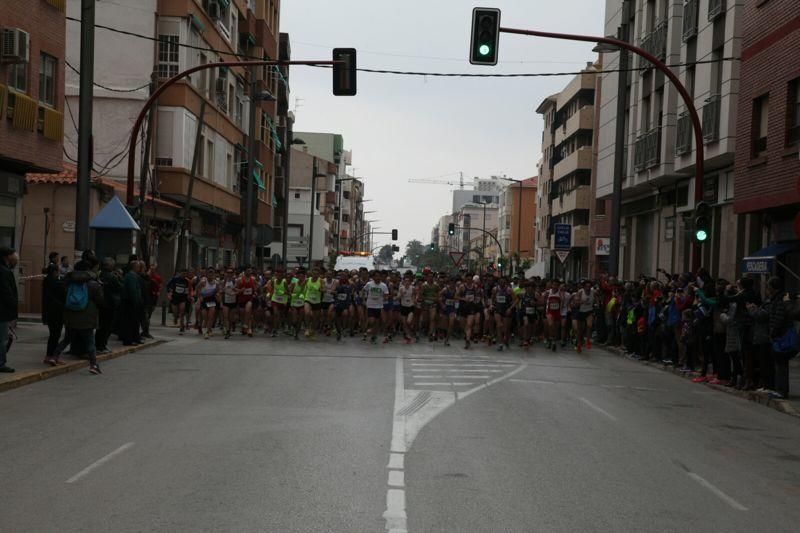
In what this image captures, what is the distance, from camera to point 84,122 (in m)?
18.5

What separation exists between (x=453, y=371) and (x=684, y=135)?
15.1 m

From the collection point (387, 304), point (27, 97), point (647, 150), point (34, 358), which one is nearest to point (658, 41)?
point (647, 150)

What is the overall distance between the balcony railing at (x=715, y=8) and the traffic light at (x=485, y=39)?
13531mm

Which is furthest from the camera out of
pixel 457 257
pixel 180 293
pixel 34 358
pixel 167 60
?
pixel 457 257

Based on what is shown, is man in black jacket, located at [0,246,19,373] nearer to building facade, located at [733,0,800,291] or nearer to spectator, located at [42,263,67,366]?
spectator, located at [42,263,67,366]

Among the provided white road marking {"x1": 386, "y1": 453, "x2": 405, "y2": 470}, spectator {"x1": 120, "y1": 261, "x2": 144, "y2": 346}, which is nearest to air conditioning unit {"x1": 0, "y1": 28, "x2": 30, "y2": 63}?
spectator {"x1": 120, "y1": 261, "x2": 144, "y2": 346}

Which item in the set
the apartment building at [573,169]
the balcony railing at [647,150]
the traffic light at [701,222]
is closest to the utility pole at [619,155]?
the balcony railing at [647,150]

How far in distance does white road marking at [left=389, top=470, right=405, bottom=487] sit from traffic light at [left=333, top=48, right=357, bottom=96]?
11970 mm

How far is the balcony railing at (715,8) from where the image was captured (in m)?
27.4

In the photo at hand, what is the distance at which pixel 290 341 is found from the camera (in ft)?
79.2

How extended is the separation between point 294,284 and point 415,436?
16.6 metres

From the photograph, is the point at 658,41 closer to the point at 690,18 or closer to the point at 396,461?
the point at 690,18

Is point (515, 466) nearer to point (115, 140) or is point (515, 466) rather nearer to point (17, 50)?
point (17, 50)

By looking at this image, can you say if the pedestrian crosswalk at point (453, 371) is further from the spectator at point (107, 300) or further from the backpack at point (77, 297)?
the spectator at point (107, 300)
